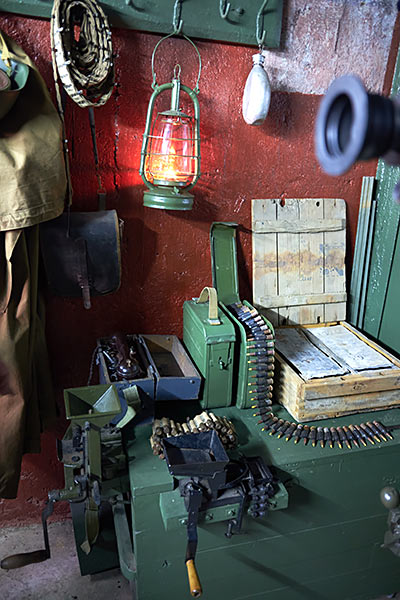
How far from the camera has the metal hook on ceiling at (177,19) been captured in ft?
7.23

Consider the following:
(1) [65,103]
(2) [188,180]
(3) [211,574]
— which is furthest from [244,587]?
(1) [65,103]

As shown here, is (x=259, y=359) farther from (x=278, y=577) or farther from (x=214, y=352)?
(x=278, y=577)

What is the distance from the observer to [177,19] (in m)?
2.23

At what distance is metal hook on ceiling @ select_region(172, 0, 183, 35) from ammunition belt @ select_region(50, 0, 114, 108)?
35 centimetres

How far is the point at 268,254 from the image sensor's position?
2734mm

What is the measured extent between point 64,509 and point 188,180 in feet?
7.37

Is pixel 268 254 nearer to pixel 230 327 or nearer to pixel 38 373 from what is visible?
pixel 230 327

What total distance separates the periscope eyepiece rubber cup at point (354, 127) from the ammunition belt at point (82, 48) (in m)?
1.54

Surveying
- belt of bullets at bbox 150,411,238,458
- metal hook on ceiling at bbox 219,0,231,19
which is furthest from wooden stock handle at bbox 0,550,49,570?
metal hook on ceiling at bbox 219,0,231,19

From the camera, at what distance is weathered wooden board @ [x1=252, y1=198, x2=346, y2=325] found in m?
2.72

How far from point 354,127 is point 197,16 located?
6.24 feet

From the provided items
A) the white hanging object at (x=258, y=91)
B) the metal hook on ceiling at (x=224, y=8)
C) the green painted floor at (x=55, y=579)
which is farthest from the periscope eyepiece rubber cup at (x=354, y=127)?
the green painted floor at (x=55, y=579)

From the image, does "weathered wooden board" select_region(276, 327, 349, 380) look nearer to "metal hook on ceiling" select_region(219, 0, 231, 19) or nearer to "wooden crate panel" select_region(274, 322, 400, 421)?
"wooden crate panel" select_region(274, 322, 400, 421)

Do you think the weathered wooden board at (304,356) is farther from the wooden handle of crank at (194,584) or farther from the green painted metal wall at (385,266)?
the wooden handle of crank at (194,584)
